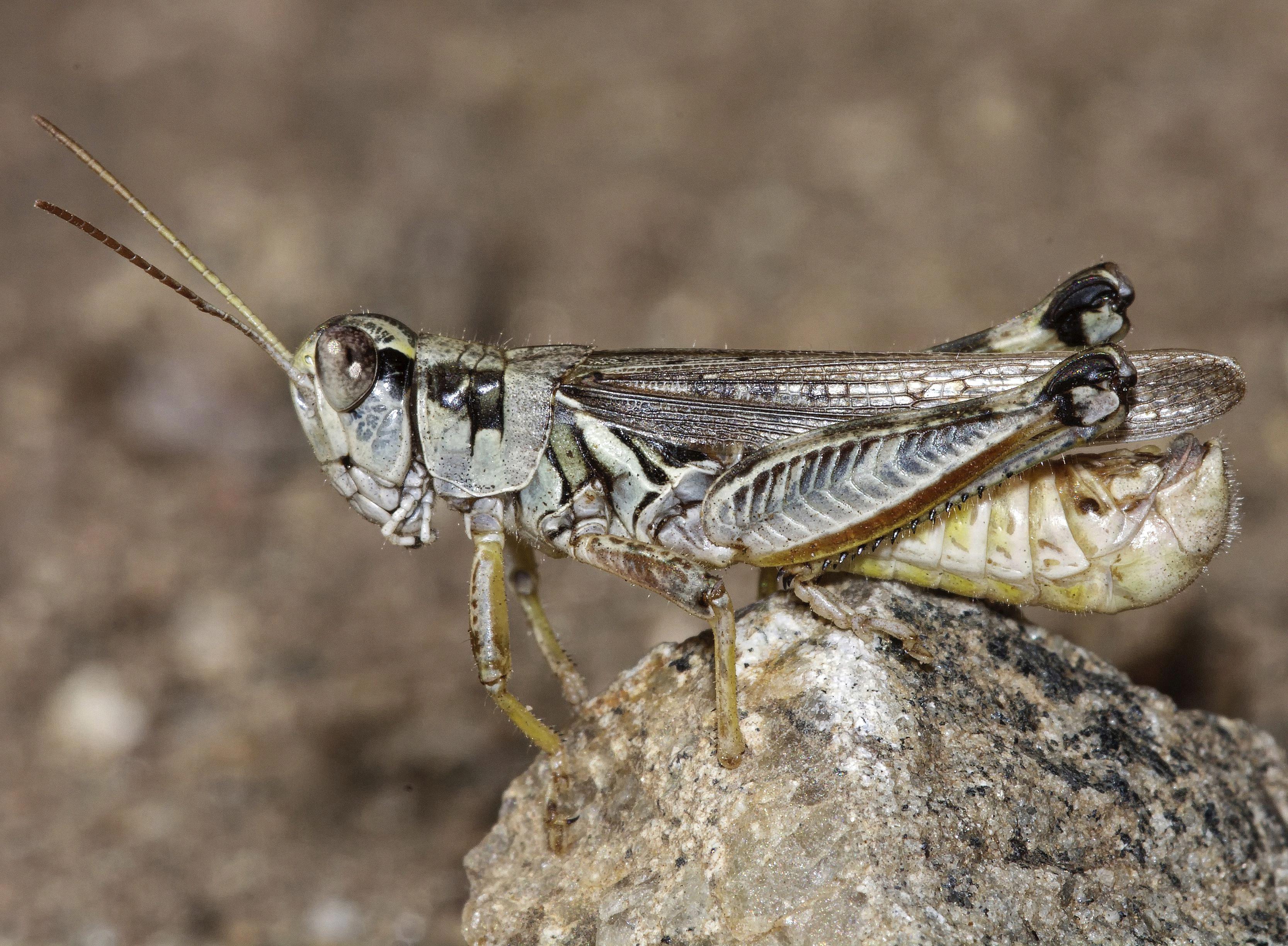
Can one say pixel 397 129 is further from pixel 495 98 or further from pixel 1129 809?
pixel 1129 809

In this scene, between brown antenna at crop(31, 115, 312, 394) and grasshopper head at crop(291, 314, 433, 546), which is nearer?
brown antenna at crop(31, 115, 312, 394)

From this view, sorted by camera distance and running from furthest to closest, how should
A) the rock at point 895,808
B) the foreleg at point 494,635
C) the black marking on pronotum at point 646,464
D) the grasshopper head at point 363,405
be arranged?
the black marking on pronotum at point 646,464 < the grasshopper head at point 363,405 < the foreleg at point 494,635 < the rock at point 895,808

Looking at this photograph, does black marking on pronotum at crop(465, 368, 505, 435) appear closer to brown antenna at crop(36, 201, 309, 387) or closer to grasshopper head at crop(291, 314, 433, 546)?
grasshopper head at crop(291, 314, 433, 546)

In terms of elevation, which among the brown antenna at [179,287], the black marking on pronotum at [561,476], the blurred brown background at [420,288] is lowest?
the black marking on pronotum at [561,476]

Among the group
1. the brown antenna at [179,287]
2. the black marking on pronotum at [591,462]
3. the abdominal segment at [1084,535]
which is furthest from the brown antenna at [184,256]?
the abdominal segment at [1084,535]

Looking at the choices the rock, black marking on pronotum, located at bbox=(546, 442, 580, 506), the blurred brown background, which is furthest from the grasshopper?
the blurred brown background

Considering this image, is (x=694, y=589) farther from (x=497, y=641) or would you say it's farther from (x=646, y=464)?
(x=497, y=641)

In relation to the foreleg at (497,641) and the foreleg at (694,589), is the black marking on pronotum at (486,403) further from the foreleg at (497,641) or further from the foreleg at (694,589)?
the foreleg at (694,589)

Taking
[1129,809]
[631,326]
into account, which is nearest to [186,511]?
[631,326]
